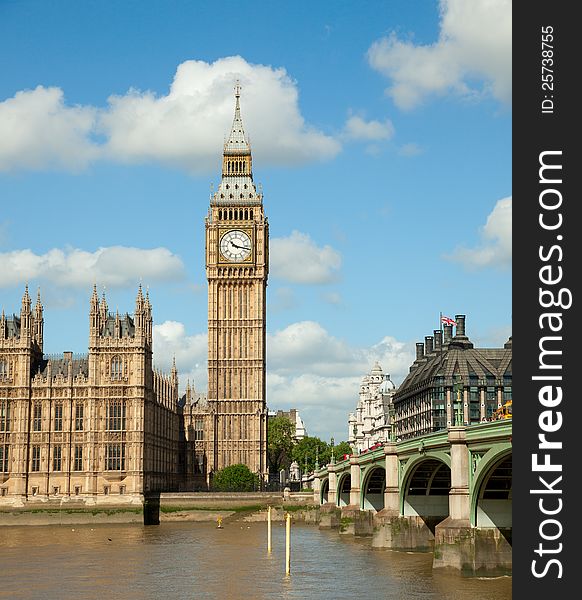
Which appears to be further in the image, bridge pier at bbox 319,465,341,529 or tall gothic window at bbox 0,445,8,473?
tall gothic window at bbox 0,445,8,473

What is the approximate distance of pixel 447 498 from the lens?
7606cm

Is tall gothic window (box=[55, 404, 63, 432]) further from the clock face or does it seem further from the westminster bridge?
the clock face

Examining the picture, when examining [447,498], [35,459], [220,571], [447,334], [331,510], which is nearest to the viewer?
[220,571]

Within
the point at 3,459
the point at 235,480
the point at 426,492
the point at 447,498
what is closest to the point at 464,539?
the point at 426,492

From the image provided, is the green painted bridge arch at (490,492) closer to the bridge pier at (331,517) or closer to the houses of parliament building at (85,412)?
the bridge pier at (331,517)

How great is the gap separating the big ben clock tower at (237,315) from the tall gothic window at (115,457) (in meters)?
30.7

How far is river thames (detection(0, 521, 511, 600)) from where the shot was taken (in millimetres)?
53656

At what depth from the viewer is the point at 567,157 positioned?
26953 mm

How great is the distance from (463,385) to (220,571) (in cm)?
8286

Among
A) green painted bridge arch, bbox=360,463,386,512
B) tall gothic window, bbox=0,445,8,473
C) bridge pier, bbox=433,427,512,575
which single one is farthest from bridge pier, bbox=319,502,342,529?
bridge pier, bbox=433,427,512,575

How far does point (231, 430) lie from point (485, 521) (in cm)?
10205

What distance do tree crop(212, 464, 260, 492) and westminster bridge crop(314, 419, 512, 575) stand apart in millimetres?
47196

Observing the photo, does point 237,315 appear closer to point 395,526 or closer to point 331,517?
point 331,517

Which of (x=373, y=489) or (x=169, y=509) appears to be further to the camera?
(x=169, y=509)
